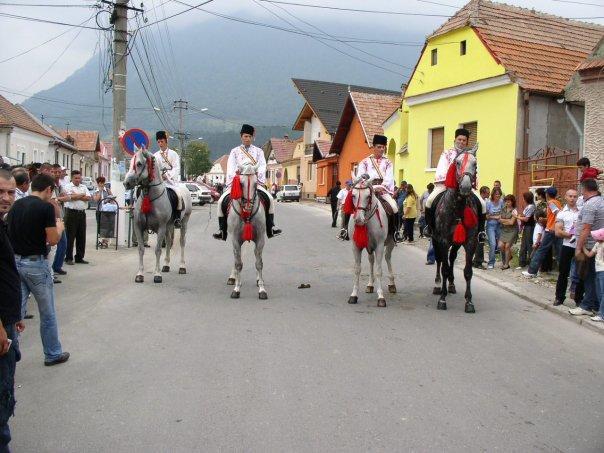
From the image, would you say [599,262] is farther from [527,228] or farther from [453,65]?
[453,65]

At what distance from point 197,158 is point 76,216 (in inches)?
3587

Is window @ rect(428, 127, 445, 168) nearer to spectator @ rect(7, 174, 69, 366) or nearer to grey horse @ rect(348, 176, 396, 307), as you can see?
grey horse @ rect(348, 176, 396, 307)

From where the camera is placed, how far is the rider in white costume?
1216cm

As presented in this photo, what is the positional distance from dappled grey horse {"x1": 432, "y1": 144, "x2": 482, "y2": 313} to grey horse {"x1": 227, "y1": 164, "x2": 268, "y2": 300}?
2.96 m

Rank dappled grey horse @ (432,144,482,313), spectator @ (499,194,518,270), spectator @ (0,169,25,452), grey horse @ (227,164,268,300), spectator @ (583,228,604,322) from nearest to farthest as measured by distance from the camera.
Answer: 1. spectator @ (0,169,25,452)
2. spectator @ (583,228,604,322)
3. dappled grey horse @ (432,144,482,313)
4. grey horse @ (227,164,268,300)
5. spectator @ (499,194,518,270)

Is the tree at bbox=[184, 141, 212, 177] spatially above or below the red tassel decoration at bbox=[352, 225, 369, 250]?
above

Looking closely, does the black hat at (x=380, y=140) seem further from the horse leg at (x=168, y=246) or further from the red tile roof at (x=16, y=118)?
the red tile roof at (x=16, y=118)

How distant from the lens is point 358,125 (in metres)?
39.6

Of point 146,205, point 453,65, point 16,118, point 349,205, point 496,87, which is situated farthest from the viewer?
point 16,118

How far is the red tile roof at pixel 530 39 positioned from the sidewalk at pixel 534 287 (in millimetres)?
9559

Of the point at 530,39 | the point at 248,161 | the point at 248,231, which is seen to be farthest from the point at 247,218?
the point at 530,39

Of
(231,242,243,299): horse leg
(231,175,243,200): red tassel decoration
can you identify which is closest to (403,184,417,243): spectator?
(231,242,243,299): horse leg

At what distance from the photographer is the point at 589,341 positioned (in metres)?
7.60

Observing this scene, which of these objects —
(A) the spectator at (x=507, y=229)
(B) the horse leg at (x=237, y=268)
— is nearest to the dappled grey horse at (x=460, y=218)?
(B) the horse leg at (x=237, y=268)
